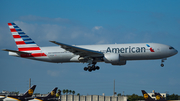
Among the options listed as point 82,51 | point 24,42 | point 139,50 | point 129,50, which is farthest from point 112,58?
point 24,42

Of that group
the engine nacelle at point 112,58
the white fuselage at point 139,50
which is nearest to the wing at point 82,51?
the engine nacelle at point 112,58

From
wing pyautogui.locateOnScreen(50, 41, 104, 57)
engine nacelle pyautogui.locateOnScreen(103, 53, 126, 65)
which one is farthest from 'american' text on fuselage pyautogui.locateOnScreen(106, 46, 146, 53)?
wing pyautogui.locateOnScreen(50, 41, 104, 57)

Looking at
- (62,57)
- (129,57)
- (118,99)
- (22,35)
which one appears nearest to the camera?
(129,57)

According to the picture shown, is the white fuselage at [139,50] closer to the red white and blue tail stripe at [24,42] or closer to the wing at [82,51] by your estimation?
the wing at [82,51]

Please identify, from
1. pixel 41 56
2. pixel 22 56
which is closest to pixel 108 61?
pixel 41 56

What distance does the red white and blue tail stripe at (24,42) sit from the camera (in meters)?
59.2

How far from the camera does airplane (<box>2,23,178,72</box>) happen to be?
52.1 metres

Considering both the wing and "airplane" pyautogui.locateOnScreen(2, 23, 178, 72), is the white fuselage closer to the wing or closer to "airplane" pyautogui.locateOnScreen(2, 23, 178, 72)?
"airplane" pyautogui.locateOnScreen(2, 23, 178, 72)

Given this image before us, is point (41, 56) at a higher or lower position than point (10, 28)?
lower

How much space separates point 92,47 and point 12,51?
15.8m

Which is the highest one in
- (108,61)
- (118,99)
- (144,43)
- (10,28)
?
(10,28)

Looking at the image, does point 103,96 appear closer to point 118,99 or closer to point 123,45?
point 118,99

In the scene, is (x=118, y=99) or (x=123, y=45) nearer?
(x=123, y=45)

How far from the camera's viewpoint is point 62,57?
186ft
